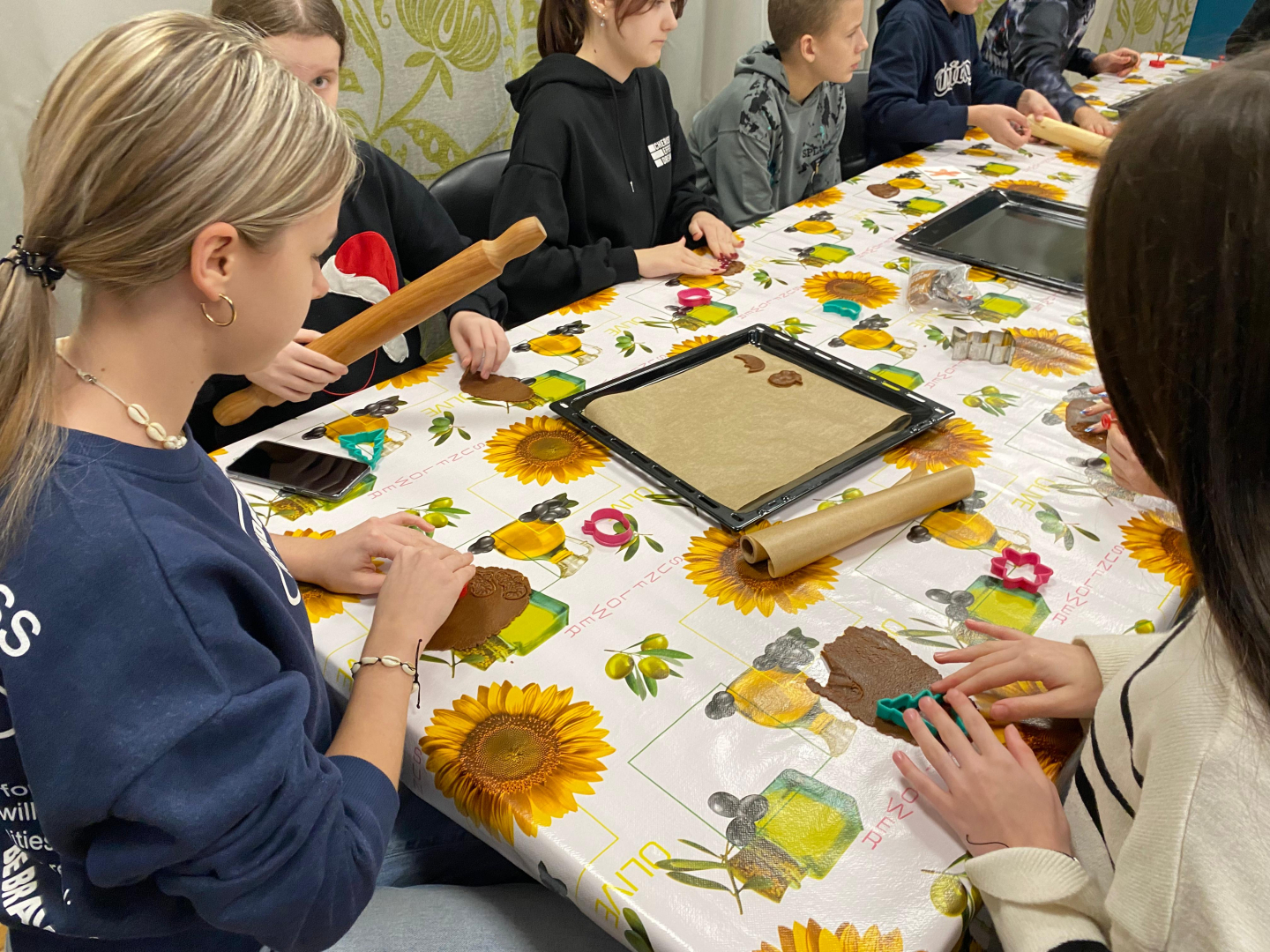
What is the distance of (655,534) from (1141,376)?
0.47 meters

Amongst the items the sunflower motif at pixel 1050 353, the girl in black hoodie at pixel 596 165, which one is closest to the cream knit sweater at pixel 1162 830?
the sunflower motif at pixel 1050 353

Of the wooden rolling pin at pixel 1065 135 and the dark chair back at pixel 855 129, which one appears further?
the dark chair back at pixel 855 129

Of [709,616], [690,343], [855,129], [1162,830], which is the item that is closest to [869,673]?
[709,616]

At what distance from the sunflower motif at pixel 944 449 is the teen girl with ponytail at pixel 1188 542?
390 millimetres

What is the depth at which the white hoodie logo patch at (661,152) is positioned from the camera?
Answer: 5.89 ft

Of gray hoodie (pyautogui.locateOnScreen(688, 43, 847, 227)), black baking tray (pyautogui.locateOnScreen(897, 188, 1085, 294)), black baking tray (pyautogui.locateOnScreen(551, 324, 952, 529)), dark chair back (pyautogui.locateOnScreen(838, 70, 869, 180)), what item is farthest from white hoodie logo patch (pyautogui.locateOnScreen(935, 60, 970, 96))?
black baking tray (pyautogui.locateOnScreen(551, 324, 952, 529))

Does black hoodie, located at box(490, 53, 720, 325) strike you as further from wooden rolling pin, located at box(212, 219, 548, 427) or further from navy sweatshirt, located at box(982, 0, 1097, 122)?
navy sweatshirt, located at box(982, 0, 1097, 122)

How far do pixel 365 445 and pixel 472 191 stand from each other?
3.08ft

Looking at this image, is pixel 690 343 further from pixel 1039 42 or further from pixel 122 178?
pixel 1039 42

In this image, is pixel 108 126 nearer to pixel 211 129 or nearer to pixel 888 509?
pixel 211 129

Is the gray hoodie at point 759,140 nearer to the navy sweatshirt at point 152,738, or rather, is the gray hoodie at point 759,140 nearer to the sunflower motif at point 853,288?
the sunflower motif at point 853,288

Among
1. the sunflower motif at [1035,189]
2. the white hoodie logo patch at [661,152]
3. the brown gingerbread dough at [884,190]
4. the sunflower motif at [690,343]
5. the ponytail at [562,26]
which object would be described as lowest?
the sunflower motif at [690,343]

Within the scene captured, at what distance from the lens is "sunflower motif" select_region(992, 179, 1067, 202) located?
1.62m

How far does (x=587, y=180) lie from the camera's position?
168 centimetres
